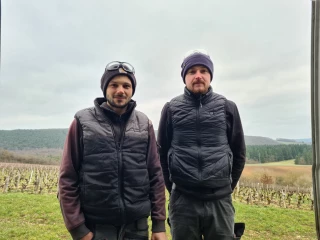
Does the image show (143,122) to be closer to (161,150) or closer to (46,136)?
(161,150)

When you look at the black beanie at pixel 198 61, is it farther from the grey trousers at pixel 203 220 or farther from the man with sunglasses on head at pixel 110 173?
the grey trousers at pixel 203 220

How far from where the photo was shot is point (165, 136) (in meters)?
2.39

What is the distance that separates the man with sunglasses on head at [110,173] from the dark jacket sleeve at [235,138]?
0.77 meters

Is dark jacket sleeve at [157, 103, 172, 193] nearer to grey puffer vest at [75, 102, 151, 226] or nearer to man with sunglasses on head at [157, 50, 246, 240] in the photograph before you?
man with sunglasses on head at [157, 50, 246, 240]

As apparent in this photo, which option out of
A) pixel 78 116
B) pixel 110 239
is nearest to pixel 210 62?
pixel 78 116

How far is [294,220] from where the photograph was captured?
10.6 meters

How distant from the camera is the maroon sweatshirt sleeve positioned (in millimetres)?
1906

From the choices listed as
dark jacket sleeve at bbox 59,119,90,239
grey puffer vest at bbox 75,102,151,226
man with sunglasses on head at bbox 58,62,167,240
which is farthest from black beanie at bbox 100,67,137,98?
dark jacket sleeve at bbox 59,119,90,239

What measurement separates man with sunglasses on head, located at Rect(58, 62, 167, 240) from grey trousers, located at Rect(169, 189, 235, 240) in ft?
0.88

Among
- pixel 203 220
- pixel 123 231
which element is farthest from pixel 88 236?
pixel 203 220

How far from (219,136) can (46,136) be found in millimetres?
47353

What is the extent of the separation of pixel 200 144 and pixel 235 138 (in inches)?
14.5

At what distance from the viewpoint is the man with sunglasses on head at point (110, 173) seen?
1685 mm

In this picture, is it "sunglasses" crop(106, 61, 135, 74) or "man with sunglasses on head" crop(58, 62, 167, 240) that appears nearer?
"man with sunglasses on head" crop(58, 62, 167, 240)
